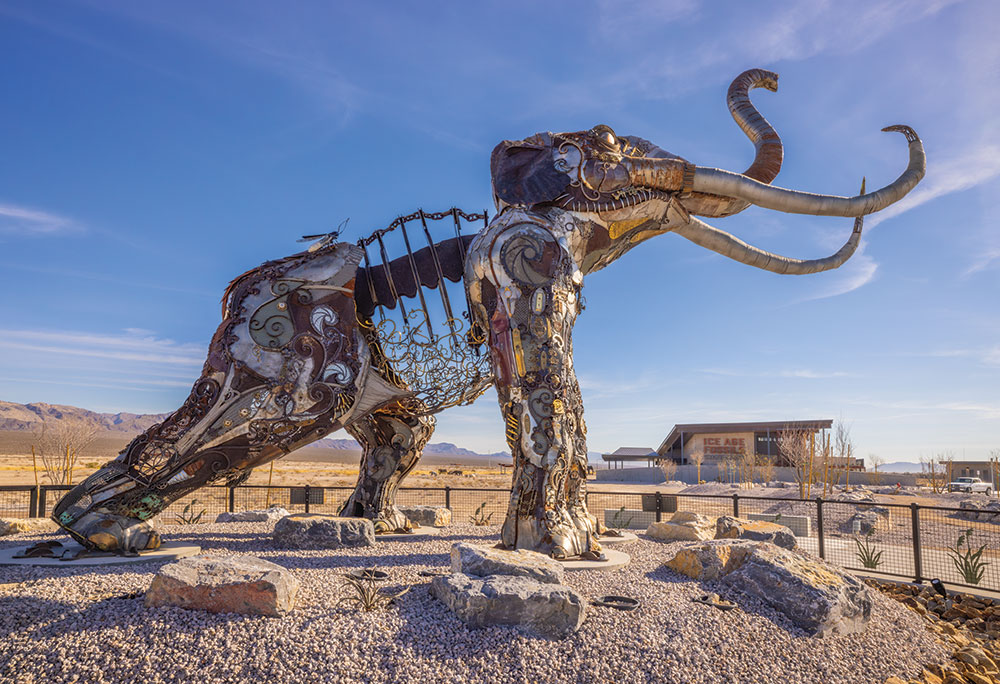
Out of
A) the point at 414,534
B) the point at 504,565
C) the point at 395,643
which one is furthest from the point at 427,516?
the point at 395,643

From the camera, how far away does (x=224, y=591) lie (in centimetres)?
402

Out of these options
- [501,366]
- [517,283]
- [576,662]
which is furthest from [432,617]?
[517,283]

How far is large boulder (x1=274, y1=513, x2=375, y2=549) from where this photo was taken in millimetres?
6766

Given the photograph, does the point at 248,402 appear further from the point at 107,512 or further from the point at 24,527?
the point at 24,527

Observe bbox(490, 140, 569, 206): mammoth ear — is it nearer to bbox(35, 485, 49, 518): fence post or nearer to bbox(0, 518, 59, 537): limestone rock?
bbox(0, 518, 59, 537): limestone rock

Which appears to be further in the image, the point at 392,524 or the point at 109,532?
the point at 392,524

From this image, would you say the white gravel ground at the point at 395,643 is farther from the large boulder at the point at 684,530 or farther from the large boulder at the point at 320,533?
the large boulder at the point at 684,530

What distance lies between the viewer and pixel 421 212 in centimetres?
713

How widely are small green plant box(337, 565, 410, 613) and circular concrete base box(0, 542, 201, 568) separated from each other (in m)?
1.92

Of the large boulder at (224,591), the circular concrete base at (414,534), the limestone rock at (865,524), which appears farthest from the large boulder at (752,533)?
the limestone rock at (865,524)

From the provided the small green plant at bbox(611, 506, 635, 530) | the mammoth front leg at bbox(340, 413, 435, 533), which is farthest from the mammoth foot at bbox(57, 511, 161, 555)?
the small green plant at bbox(611, 506, 635, 530)

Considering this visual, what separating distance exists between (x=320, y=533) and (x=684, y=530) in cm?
430

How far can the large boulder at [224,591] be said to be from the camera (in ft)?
13.2

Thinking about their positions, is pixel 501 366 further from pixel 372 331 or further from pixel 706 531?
pixel 706 531
